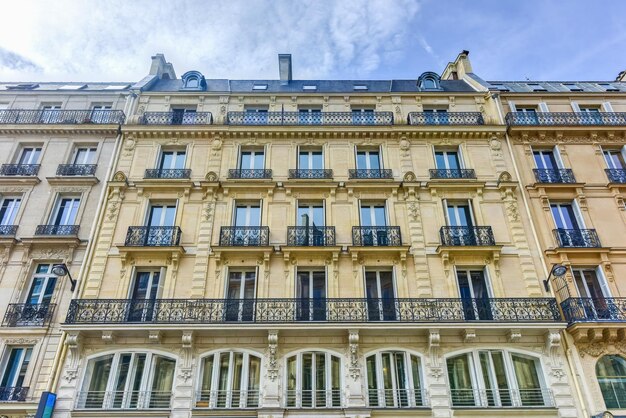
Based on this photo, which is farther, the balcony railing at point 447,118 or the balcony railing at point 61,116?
the balcony railing at point 447,118

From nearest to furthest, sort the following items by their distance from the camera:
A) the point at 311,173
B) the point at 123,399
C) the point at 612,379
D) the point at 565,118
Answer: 1. the point at 123,399
2. the point at 612,379
3. the point at 311,173
4. the point at 565,118

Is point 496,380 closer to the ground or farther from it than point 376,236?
closer to the ground

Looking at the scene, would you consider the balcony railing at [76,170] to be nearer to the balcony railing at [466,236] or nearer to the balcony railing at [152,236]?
the balcony railing at [152,236]

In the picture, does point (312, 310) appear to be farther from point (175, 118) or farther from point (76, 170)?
point (76, 170)

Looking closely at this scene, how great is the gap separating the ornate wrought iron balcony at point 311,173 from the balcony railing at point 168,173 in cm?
384

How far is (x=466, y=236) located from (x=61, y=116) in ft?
53.1

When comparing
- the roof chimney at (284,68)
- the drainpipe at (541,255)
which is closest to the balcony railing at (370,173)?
the drainpipe at (541,255)

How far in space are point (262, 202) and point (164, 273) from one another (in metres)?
3.97

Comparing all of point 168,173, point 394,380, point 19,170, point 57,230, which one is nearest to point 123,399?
point 57,230

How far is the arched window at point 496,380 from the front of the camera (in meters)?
10.5

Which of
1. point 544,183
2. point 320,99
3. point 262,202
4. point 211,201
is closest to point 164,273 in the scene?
point 211,201

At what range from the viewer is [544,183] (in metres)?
13.9

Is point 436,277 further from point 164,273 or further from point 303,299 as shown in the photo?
point 164,273

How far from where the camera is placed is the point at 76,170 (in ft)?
47.7
